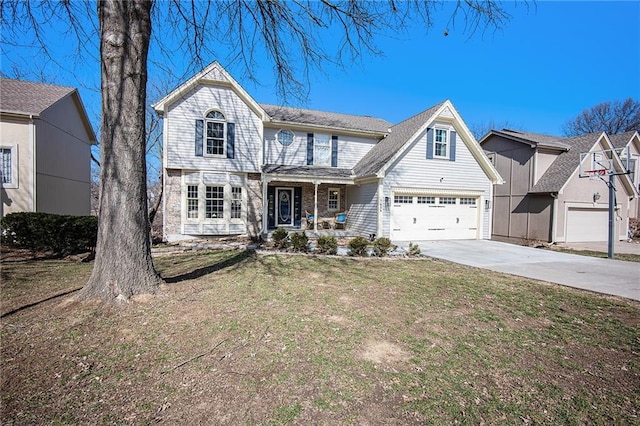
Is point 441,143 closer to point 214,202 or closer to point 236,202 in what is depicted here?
point 236,202

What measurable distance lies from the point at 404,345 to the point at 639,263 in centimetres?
1142

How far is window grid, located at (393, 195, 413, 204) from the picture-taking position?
14.2m

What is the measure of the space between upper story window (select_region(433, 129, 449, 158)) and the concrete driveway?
448 cm

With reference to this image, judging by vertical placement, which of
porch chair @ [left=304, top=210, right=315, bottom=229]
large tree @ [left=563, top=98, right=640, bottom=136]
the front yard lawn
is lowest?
the front yard lawn

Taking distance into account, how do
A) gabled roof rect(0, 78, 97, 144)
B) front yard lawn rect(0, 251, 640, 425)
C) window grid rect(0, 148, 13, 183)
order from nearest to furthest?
front yard lawn rect(0, 251, 640, 425), window grid rect(0, 148, 13, 183), gabled roof rect(0, 78, 97, 144)

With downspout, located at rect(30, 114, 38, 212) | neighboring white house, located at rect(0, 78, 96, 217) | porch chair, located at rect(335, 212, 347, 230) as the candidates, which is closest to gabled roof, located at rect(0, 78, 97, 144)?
neighboring white house, located at rect(0, 78, 96, 217)

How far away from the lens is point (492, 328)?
4387mm

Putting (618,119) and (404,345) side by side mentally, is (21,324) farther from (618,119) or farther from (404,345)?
(618,119)

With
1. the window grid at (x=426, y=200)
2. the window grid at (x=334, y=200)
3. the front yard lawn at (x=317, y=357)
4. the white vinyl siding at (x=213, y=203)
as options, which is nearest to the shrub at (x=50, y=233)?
the front yard lawn at (x=317, y=357)

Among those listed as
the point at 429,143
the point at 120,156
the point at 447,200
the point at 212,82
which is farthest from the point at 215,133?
the point at 447,200

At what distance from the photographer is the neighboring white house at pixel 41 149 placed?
37.4ft

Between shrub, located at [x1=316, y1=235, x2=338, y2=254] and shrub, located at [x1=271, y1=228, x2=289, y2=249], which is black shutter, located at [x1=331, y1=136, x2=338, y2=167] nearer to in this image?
Answer: shrub, located at [x1=271, y1=228, x2=289, y2=249]

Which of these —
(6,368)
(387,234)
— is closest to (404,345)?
(6,368)

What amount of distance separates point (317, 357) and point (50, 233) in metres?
9.72
